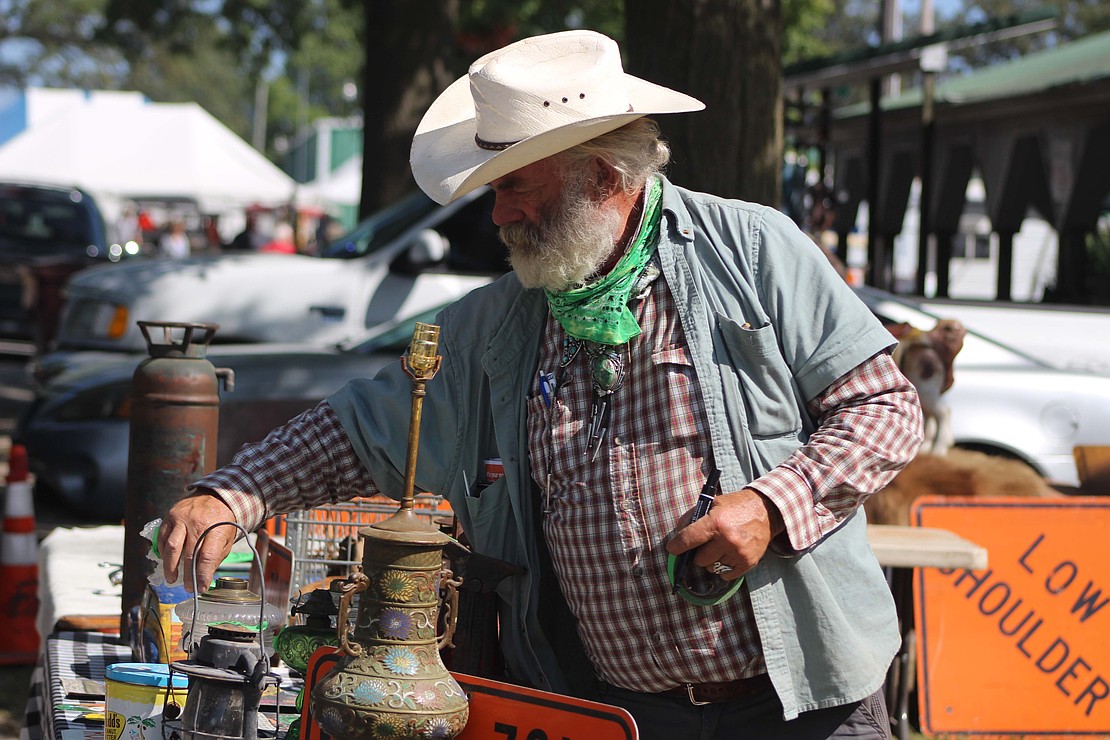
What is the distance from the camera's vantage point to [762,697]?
2.45 meters

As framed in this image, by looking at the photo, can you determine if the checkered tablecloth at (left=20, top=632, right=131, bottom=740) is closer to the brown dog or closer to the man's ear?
the man's ear

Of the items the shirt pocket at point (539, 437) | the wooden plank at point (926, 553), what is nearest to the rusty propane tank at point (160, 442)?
the shirt pocket at point (539, 437)

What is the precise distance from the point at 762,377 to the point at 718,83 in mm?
3164

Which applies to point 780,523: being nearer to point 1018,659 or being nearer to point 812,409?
point 812,409

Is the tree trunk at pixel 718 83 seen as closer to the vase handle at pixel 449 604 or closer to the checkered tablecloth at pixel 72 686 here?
the checkered tablecloth at pixel 72 686

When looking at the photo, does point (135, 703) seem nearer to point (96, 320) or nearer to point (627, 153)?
point (627, 153)

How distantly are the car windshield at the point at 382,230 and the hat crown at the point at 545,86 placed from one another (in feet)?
21.0

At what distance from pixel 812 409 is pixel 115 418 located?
5951 mm

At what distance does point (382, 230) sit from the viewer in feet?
30.3

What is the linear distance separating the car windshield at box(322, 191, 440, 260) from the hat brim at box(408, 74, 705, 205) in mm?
6218

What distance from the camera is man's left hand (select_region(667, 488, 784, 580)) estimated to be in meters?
2.20

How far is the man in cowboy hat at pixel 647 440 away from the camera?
2.37 metres

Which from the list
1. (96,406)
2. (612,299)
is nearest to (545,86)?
(612,299)

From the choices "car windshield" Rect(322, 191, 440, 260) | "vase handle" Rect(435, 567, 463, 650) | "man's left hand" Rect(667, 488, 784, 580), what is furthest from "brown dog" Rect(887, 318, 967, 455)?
"car windshield" Rect(322, 191, 440, 260)
